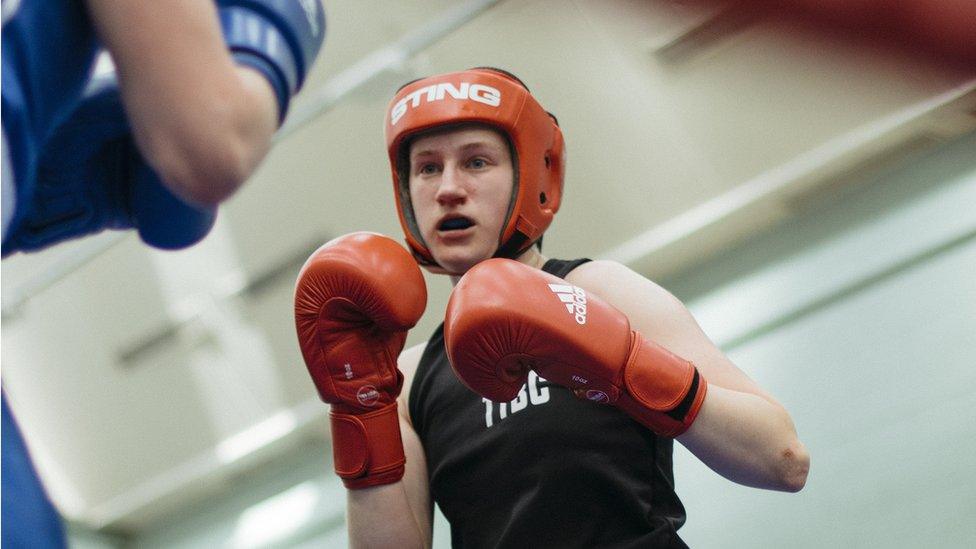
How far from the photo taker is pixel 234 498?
13.0 feet

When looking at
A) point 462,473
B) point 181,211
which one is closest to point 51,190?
point 181,211

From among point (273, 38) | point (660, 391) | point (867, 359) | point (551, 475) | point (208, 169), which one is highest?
point (273, 38)

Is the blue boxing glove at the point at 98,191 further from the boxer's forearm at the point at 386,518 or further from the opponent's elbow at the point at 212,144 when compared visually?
the boxer's forearm at the point at 386,518

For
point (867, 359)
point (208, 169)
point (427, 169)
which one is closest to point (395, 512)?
point (427, 169)

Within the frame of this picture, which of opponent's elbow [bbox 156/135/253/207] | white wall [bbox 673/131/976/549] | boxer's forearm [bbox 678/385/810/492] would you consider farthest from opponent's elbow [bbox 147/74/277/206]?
white wall [bbox 673/131/976/549]

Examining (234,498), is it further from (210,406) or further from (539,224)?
(539,224)

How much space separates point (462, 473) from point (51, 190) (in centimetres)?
80

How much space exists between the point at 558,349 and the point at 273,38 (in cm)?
57

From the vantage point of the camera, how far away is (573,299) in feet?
4.74

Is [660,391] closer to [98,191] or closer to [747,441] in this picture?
[747,441]

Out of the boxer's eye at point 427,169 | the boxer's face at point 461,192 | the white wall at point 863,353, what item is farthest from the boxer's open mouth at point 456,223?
the white wall at point 863,353

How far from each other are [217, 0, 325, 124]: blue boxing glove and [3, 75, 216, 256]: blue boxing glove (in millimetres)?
166

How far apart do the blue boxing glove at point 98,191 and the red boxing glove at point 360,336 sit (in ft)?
1.27

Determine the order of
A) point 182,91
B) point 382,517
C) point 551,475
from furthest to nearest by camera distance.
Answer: point 382,517, point 551,475, point 182,91
